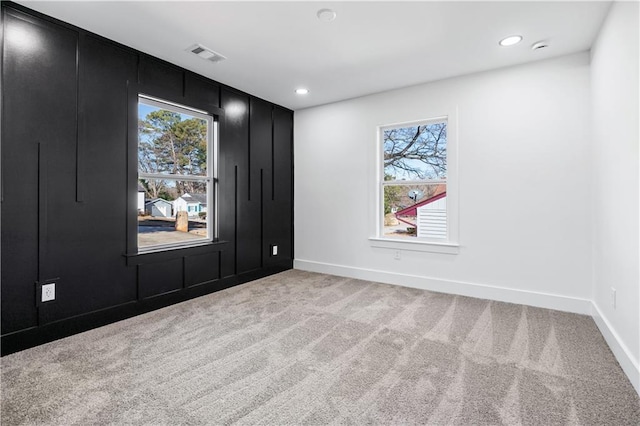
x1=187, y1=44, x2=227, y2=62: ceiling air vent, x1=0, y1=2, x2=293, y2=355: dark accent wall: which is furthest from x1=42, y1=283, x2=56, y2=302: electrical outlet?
x1=187, y1=44, x2=227, y2=62: ceiling air vent

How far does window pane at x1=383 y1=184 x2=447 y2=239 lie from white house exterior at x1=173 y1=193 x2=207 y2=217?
2.28 meters

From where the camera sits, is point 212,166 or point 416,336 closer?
point 416,336

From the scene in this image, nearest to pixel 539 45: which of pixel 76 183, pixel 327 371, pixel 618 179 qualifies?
pixel 618 179

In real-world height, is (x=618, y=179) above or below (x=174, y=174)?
below

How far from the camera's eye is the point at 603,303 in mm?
2549

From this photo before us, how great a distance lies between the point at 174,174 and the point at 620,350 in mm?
3958

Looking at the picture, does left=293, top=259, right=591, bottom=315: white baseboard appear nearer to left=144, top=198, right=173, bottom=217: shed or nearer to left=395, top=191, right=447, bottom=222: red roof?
left=395, top=191, right=447, bottom=222: red roof

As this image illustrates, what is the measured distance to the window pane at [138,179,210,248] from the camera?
319 cm

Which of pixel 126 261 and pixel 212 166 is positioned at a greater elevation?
pixel 212 166

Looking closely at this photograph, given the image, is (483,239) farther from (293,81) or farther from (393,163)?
(293,81)

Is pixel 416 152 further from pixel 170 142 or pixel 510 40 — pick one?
pixel 170 142

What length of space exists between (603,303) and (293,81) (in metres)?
3.60

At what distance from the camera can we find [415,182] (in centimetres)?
399

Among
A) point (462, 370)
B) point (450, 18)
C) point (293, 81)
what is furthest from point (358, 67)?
point (462, 370)
